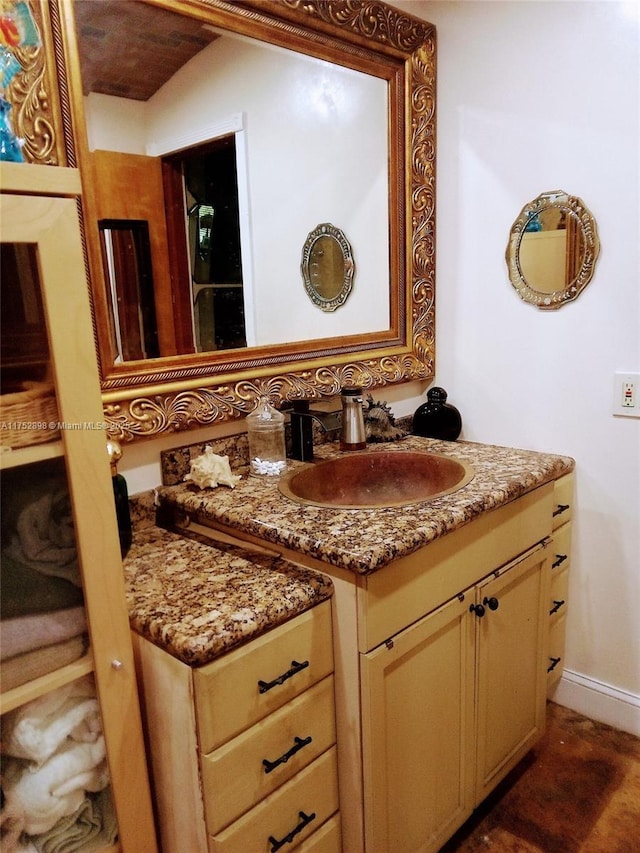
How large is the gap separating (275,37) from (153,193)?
55cm

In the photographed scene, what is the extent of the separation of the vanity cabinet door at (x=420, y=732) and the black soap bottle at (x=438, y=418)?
0.74 meters

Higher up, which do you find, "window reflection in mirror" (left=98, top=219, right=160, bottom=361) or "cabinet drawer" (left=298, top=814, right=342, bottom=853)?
"window reflection in mirror" (left=98, top=219, right=160, bottom=361)

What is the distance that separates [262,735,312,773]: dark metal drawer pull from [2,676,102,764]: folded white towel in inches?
11.1

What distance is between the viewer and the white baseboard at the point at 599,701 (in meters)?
1.80

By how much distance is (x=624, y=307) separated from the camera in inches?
64.0

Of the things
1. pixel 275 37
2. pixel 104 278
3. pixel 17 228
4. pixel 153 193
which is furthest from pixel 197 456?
pixel 275 37

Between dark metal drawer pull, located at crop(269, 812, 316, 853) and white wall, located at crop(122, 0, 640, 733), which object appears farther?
white wall, located at crop(122, 0, 640, 733)

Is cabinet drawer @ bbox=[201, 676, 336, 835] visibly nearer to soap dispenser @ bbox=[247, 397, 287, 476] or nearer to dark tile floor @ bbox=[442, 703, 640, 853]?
soap dispenser @ bbox=[247, 397, 287, 476]

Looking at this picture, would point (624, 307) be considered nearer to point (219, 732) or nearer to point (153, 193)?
point (153, 193)

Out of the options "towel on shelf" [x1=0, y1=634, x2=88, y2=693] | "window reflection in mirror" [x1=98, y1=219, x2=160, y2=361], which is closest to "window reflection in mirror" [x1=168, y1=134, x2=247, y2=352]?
"window reflection in mirror" [x1=98, y1=219, x2=160, y2=361]

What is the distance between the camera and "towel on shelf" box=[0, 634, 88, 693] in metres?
0.88

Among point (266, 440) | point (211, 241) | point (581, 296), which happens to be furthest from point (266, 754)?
point (581, 296)

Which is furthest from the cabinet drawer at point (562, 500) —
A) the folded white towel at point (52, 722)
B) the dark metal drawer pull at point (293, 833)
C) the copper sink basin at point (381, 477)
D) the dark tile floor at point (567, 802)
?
the folded white towel at point (52, 722)

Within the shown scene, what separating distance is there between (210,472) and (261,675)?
0.53 metres
